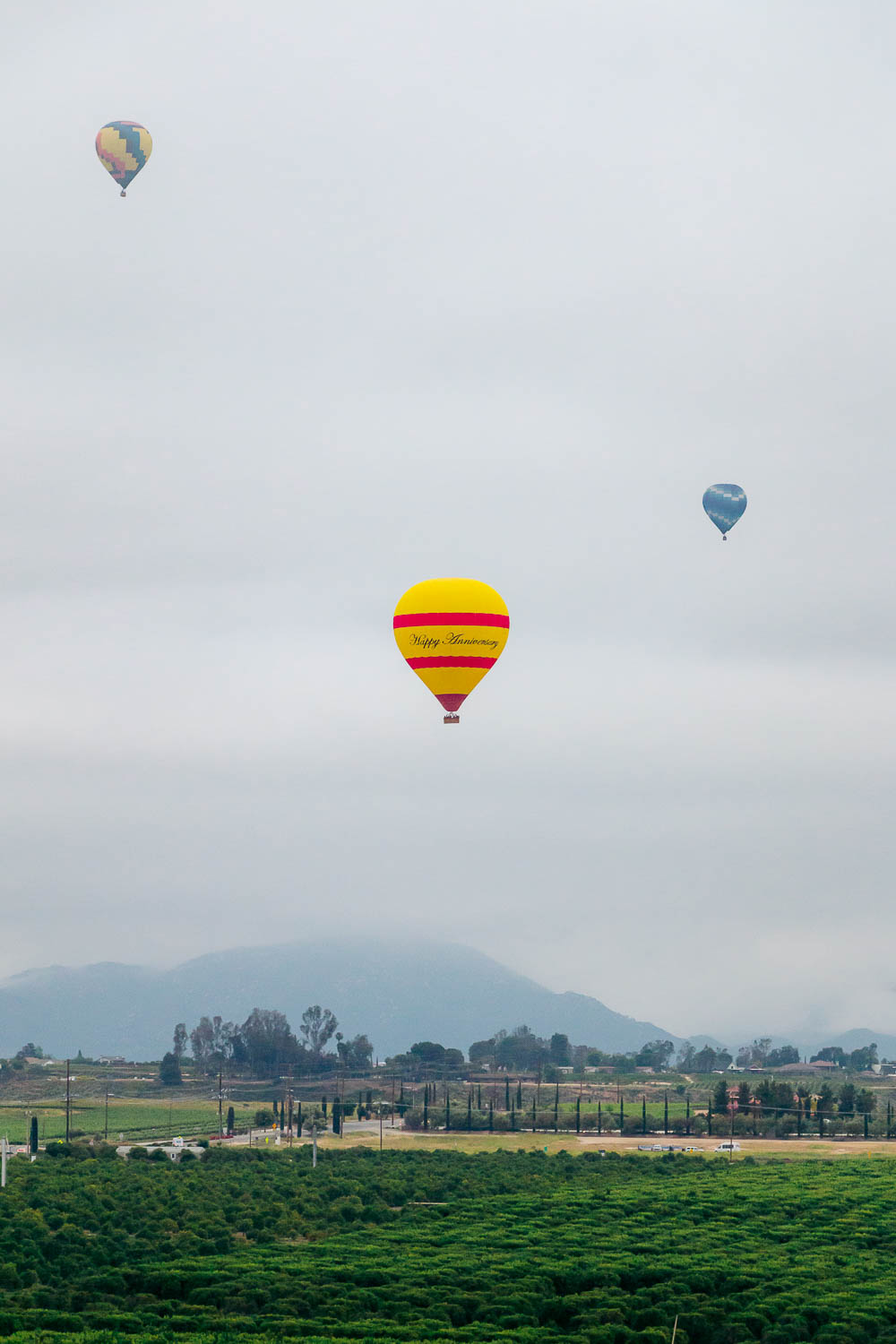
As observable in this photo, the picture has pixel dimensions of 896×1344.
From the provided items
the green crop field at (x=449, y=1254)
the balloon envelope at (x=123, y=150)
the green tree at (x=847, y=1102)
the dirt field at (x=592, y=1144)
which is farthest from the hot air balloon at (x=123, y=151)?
the green tree at (x=847, y=1102)

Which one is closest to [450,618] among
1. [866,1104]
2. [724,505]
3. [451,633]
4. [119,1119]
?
[451,633]

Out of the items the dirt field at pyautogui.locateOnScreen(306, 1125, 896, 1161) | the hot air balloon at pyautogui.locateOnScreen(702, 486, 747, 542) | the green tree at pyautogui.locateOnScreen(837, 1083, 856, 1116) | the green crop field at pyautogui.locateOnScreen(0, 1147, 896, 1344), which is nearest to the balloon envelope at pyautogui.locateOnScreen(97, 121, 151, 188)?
the hot air balloon at pyautogui.locateOnScreen(702, 486, 747, 542)

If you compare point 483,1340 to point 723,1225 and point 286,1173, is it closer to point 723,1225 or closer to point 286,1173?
point 723,1225

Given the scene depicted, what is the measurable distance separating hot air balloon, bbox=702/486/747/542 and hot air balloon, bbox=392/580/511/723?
3415 centimetres

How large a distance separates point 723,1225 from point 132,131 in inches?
2842

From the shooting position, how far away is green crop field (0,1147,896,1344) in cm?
5481

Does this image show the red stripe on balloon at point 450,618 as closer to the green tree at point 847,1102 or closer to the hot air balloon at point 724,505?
the hot air balloon at point 724,505

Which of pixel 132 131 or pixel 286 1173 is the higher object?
pixel 132 131

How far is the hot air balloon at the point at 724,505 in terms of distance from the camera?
363ft

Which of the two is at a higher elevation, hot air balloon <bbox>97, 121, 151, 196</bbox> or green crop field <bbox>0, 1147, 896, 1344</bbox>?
hot air balloon <bbox>97, 121, 151, 196</bbox>

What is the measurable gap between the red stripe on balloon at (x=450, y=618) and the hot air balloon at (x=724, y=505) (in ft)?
115

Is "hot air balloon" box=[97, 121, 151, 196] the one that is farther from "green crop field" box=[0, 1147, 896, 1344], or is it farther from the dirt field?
the dirt field

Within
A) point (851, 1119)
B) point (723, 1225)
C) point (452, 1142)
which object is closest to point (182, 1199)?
point (723, 1225)

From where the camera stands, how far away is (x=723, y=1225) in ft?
258
